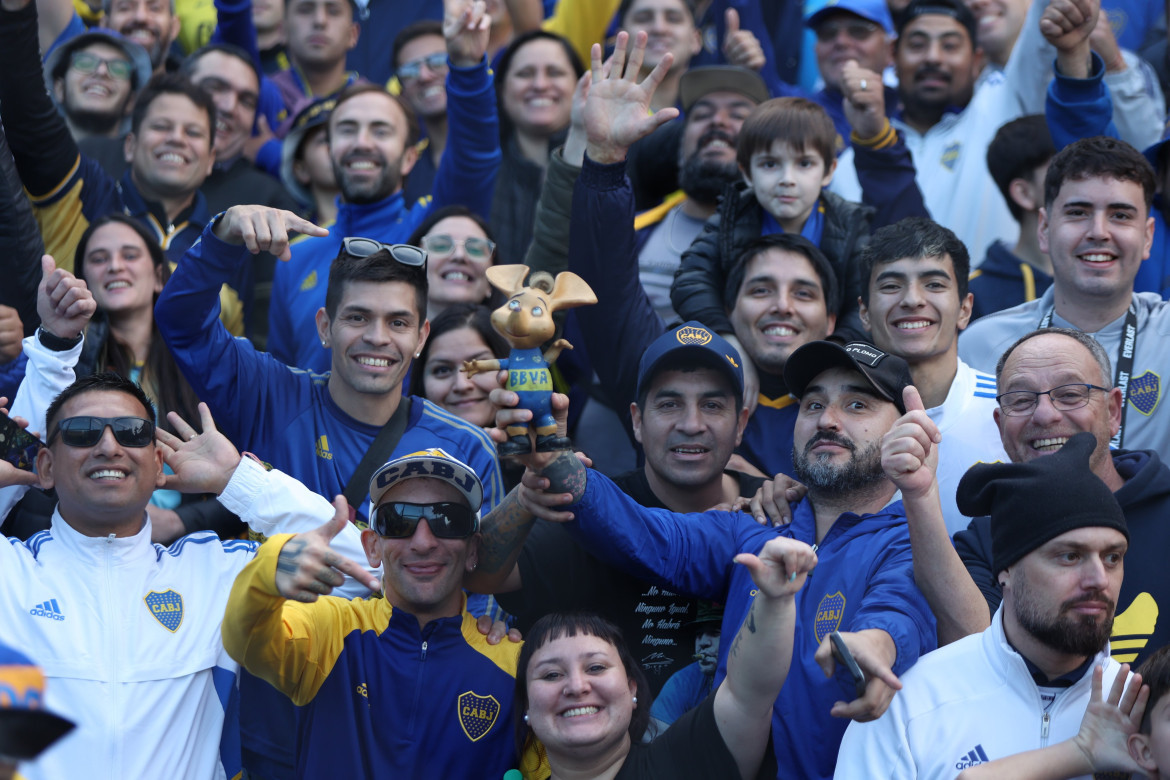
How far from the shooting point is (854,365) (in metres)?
4.69

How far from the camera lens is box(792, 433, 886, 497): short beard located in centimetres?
450

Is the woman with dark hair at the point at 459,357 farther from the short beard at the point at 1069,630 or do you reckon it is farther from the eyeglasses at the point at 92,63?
the eyeglasses at the point at 92,63

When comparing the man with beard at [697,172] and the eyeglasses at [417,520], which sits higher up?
the man with beard at [697,172]

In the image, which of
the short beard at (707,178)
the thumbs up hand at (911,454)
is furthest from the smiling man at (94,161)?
the thumbs up hand at (911,454)

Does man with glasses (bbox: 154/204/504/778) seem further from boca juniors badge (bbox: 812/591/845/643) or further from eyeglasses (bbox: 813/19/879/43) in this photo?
eyeglasses (bbox: 813/19/879/43)

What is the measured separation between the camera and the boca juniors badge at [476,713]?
14.4ft

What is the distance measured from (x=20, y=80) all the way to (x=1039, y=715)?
17.9 ft

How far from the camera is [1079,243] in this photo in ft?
18.1

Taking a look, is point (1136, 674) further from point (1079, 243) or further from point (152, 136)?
point (152, 136)

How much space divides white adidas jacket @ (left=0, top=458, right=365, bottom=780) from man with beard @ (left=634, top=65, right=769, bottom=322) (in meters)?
2.59

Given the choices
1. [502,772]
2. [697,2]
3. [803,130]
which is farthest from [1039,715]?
[697,2]

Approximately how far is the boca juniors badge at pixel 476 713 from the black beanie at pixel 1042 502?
1712 millimetres

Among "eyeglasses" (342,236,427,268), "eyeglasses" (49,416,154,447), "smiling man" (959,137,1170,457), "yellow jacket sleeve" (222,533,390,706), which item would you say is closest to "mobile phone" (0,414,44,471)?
"eyeglasses" (49,416,154,447)

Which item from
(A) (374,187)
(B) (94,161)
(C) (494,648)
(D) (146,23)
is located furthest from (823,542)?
(D) (146,23)
